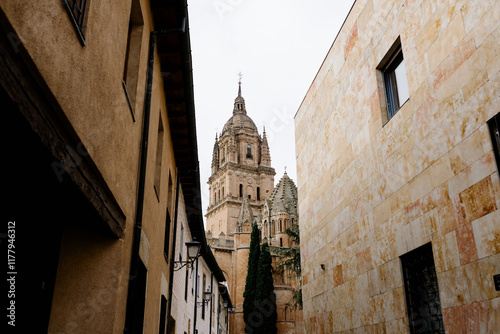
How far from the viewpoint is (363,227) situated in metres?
9.17

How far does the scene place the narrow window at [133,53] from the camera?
18.1 ft

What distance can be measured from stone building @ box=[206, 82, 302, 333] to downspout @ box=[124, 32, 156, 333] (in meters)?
42.6

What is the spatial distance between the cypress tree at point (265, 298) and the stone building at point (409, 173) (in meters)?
Result: 31.8

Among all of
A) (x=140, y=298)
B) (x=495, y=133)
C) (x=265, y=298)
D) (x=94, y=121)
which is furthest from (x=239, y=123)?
(x=94, y=121)

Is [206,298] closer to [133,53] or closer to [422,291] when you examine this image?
[422,291]

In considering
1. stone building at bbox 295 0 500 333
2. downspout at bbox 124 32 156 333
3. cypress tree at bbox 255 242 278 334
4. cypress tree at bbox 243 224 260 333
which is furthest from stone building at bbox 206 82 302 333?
downspout at bbox 124 32 156 333

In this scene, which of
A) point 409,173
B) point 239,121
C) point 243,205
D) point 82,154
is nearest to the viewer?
point 82,154

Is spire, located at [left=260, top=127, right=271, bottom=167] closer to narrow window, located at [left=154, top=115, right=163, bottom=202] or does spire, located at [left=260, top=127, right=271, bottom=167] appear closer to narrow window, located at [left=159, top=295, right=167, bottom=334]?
narrow window, located at [left=159, top=295, right=167, bottom=334]

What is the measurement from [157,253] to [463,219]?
495cm

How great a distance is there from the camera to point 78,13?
3514 millimetres

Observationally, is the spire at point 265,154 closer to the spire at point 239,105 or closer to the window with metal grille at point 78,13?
the spire at point 239,105

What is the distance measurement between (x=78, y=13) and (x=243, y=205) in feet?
201

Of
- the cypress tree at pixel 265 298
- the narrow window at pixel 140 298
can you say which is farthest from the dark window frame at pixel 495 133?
the cypress tree at pixel 265 298

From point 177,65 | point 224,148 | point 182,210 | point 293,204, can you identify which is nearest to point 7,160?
point 177,65
